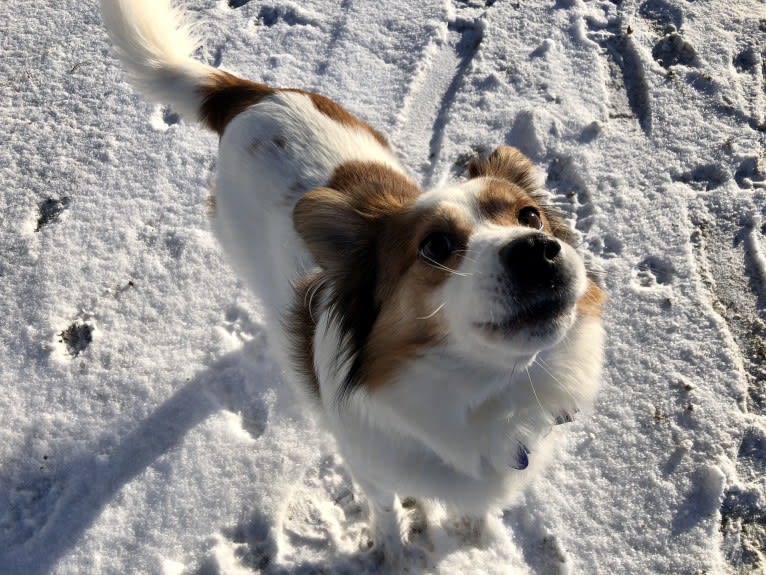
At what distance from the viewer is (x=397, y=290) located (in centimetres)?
202

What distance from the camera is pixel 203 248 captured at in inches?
146

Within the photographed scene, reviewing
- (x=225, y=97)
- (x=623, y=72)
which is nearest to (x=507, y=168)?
(x=225, y=97)

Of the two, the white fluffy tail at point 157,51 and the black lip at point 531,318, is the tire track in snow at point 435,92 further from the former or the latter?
the black lip at point 531,318

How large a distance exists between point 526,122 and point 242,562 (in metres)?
3.45

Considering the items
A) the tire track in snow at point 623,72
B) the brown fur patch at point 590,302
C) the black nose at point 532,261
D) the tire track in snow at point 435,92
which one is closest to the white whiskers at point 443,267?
the black nose at point 532,261

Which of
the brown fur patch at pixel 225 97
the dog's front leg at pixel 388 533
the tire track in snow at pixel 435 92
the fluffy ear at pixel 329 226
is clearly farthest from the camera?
the tire track in snow at pixel 435 92

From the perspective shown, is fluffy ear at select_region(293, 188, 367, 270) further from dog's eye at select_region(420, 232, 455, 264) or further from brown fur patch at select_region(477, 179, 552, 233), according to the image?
brown fur patch at select_region(477, 179, 552, 233)

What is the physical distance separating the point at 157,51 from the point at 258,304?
151cm

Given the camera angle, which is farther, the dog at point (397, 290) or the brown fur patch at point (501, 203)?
the brown fur patch at point (501, 203)

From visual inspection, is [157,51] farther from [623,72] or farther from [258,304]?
[623,72]

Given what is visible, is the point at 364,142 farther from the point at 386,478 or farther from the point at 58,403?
the point at 58,403

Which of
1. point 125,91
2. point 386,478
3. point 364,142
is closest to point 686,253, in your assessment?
point 364,142

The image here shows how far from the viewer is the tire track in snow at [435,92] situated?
4.11 meters

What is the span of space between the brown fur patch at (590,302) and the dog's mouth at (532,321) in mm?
346
